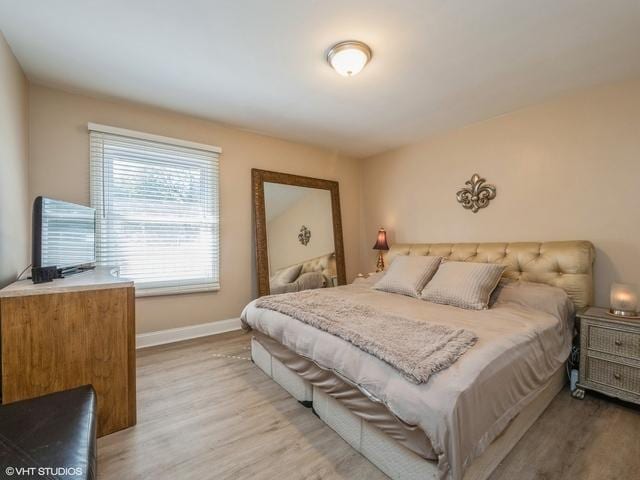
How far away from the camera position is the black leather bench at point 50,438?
0.82 metres

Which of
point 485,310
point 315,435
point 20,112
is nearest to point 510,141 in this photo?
point 485,310

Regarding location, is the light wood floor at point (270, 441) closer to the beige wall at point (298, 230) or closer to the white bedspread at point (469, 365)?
the white bedspread at point (469, 365)

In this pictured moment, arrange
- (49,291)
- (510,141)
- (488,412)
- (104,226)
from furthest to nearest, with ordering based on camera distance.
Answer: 1. (510,141)
2. (104,226)
3. (49,291)
4. (488,412)

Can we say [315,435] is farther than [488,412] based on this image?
Yes

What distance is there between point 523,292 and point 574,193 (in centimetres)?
109

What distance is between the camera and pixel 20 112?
2.24 metres

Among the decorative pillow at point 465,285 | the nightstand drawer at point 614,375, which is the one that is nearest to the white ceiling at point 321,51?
the decorative pillow at point 465,285

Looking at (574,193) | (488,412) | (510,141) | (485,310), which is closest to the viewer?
(488,412)

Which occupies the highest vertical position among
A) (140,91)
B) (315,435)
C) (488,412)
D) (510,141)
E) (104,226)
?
(140,91)

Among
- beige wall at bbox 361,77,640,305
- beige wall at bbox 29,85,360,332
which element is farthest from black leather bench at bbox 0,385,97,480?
beige wall at bbox 361,77,640,305

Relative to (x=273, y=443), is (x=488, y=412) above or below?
above

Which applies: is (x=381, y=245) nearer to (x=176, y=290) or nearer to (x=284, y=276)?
(x=284, y=276)

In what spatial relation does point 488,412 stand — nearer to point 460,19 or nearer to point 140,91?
point 460,19

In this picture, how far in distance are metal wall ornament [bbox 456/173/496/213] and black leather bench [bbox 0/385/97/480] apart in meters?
3.58
